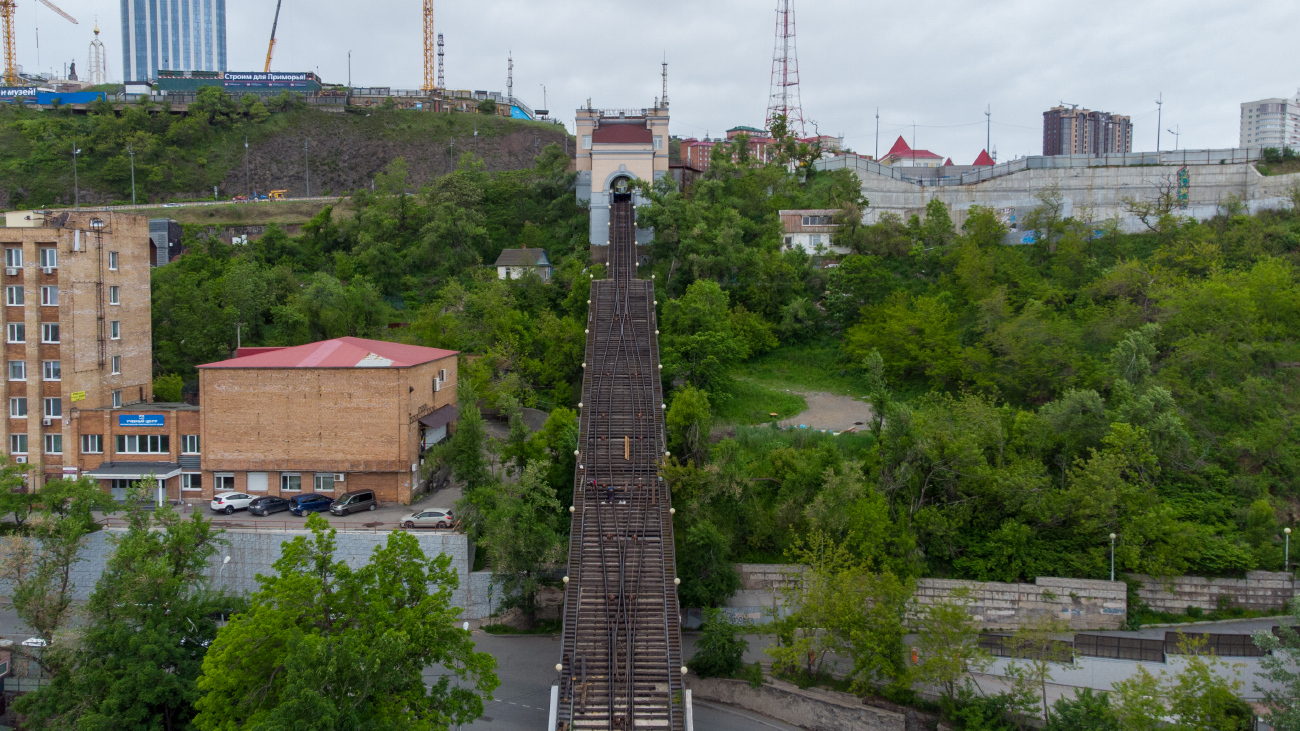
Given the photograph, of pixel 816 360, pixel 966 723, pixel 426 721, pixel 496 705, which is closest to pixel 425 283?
pixel 816 360

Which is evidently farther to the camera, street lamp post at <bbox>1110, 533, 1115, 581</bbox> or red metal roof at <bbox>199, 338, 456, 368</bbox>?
red metal roof at <bbox>199, 338, 456, 368</bbox>

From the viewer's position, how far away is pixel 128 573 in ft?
66.4

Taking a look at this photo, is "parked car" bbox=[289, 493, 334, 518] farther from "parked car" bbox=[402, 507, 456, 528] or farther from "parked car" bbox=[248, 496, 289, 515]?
"parked car" bbox=[402, 507, 456, 528]

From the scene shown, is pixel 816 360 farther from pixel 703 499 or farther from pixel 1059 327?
pixel 703 499

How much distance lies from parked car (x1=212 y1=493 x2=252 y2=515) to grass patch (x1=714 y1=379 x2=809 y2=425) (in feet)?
57.6

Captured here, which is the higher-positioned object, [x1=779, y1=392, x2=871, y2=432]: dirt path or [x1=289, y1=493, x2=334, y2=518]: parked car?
[x1=779, y1=392, x2=871, y2=432]: dirt path

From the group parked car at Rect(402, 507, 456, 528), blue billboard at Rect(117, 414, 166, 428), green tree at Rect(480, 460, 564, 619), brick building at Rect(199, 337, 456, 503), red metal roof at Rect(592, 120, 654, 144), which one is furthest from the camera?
red metal roof at Rect(592, 120, 654, 144)

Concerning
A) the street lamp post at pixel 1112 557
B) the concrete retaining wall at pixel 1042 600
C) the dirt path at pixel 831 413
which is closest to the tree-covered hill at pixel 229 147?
A: the dirt path at pixel 831 413

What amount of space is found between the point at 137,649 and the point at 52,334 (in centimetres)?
1644

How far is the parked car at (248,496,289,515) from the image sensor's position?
28250 millimetres

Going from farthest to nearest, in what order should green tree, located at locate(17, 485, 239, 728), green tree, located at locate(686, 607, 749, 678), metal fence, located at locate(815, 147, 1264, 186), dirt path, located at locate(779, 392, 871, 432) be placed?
metal fence, located at locate(815, 147, 1264, 186) → dirt path, located at locate(779, 392, 871, 432) → green tree, located at locate(686, 607, 749, 678) → green tree, located at locate(17, 485, 239, 728)

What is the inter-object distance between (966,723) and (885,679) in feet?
9.56

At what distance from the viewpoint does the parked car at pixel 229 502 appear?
28.3 meters

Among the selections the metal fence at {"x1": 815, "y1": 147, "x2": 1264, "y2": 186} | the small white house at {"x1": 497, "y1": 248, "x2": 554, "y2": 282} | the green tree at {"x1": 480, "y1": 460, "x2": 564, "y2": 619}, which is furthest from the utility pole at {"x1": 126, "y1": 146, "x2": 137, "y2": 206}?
the metal fence at {"x1": 815, "y1": 147, "x2": 1264, "y2": 186}
